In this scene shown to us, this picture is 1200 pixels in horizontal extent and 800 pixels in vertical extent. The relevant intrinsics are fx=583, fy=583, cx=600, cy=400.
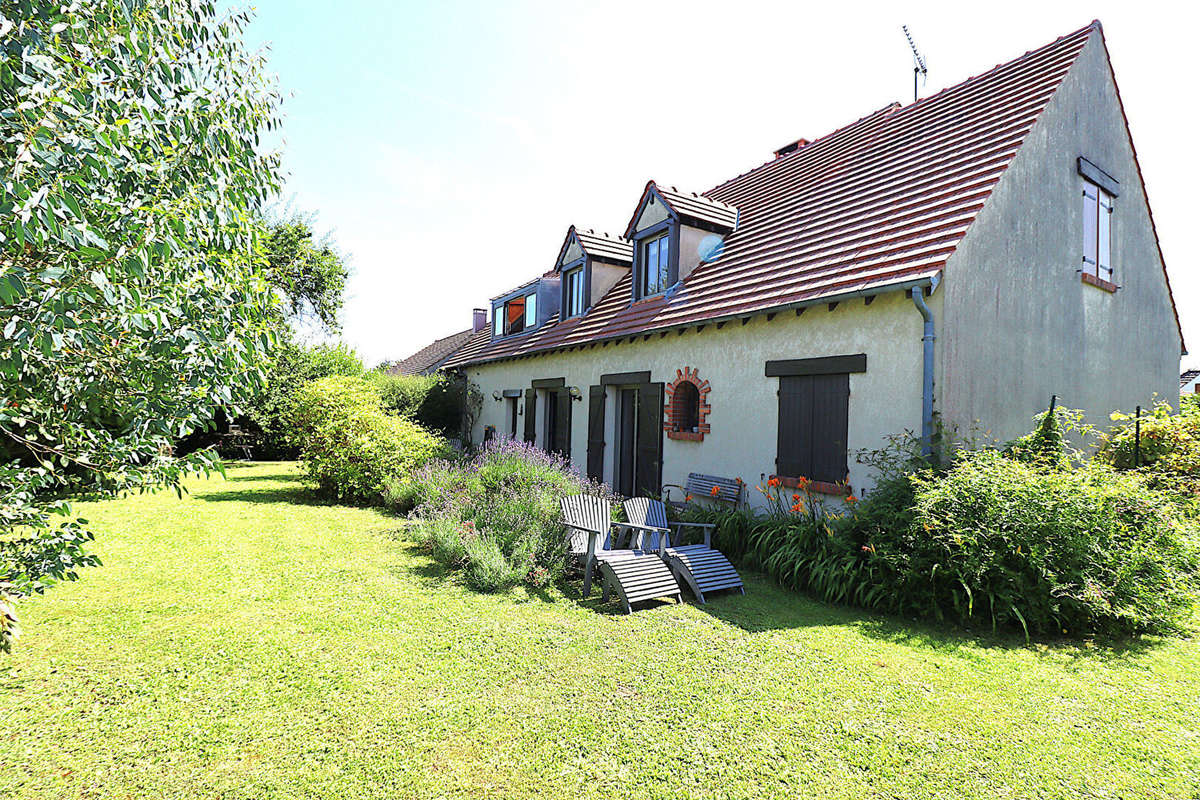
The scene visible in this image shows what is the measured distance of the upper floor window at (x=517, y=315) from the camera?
17141 millimetres

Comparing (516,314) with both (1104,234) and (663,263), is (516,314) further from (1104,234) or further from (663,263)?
(1104,234)

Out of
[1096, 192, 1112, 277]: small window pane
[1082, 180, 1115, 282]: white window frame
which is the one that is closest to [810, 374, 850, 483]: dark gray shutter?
[1082, 180, 1115, 282]: white window frame

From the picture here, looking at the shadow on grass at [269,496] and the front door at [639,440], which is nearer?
the front door at [639,440]

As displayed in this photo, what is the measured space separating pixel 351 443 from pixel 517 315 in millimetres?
7977

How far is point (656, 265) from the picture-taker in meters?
11.9

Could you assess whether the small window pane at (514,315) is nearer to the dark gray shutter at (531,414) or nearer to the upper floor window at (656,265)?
the dark gray shutter at (531,414)

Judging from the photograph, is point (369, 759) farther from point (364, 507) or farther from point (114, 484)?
point (364, 507)

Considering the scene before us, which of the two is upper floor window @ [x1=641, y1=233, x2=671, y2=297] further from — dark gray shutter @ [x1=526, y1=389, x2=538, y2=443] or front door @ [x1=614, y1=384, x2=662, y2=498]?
dark gray shutter @ [x1=526, y1=389, x2=538, y2=443]

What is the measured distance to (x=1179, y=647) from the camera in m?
5.20

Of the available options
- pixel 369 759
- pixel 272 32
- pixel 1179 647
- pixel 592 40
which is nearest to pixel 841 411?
pixel 1179 647

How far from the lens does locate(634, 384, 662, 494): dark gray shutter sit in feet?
35.2

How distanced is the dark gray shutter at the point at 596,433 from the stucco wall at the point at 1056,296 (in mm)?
6887

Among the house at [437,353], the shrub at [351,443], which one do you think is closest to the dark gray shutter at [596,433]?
the shrub at [351,443]

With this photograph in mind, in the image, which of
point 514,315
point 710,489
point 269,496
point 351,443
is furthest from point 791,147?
point 269,496
